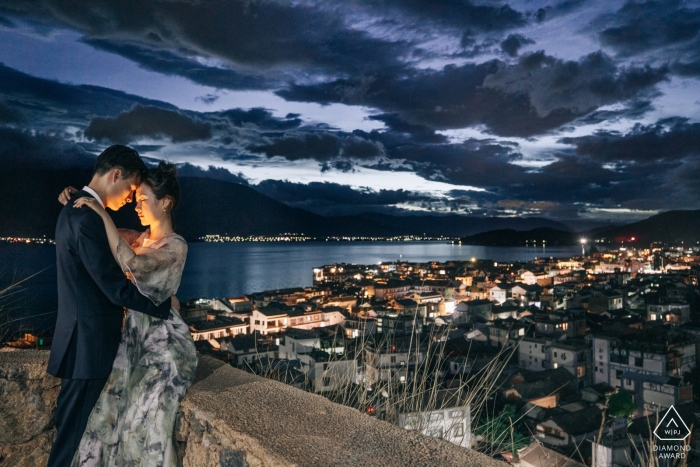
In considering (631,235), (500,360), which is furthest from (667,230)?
(500,360)

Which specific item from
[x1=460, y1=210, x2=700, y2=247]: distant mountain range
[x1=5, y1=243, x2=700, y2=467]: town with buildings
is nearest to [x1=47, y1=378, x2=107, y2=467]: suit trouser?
[x1=5, y1=243, x2=700, y2=467]: town with buildings

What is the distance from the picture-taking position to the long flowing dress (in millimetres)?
1719

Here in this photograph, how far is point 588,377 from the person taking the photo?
17.0 meters

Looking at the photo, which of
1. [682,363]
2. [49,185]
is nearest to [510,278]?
[682,363]

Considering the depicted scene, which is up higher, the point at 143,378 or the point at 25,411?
the point at 143,378

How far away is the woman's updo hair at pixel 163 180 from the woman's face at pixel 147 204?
0.02 m

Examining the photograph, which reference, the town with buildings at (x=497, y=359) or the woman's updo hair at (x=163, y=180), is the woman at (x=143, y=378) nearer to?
the woman's updo hair at (x=163, y=180)

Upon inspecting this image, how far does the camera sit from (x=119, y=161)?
72.9 inches

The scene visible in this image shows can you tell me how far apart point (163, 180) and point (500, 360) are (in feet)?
28.7

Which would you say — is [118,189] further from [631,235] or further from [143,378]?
[631,235]

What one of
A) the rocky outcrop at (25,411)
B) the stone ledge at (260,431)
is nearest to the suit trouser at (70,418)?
the stone ledge at (260,431)

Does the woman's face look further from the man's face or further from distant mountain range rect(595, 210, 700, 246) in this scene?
distant mountain range rect(595, 210, 700, 246)

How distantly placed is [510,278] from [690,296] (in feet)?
56.1

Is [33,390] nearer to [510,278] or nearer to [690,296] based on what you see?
[690,296]
